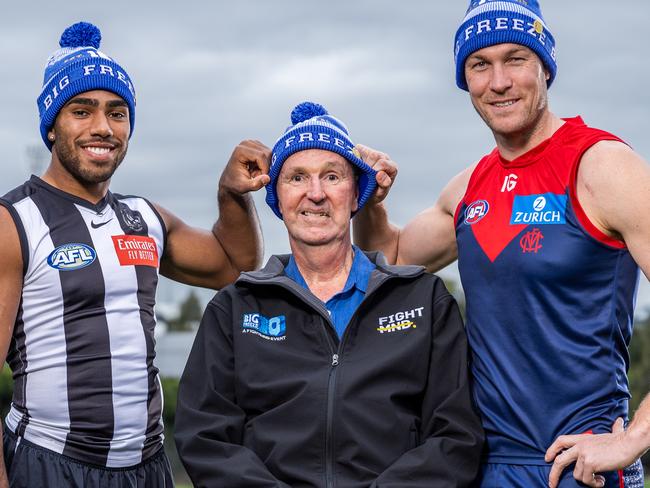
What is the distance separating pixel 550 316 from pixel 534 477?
59 cm

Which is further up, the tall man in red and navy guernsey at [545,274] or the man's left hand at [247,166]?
the man's left hand at [247,166]

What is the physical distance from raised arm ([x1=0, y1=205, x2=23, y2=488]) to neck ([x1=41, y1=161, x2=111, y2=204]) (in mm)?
388

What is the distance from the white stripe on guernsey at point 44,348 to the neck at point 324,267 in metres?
1.09

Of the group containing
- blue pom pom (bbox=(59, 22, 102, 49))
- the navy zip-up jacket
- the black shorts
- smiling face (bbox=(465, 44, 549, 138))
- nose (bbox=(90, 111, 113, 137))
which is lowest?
the black shorts

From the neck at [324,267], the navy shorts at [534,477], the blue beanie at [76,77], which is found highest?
the blue beanie at [76,77]

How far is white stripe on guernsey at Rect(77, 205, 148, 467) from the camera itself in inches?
166

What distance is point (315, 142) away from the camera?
3.94m

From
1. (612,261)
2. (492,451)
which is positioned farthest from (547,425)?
(612,261)

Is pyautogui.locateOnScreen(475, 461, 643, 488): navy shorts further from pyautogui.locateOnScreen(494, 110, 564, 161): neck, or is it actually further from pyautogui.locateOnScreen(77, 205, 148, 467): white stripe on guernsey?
pyautogui.locateOnScreen(77, 205, 148, 467): white stripe on guernsey

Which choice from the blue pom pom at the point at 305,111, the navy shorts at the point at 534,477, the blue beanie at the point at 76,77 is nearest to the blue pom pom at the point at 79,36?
the blue beanie at the point at 76,77

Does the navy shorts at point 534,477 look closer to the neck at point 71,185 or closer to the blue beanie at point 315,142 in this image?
the blue beanie at point 315,142

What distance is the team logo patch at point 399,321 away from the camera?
12.1 ft

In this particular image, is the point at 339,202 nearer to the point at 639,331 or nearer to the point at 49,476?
the point at 49,476

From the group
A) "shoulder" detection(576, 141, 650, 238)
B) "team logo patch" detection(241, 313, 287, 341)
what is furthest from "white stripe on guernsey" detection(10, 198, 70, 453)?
"shoulder" detection(576, 141, 650, 238)
